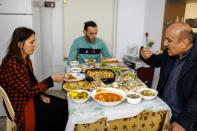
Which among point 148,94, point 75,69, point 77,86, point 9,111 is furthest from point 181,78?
point 9,111

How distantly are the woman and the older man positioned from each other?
0.95 metres

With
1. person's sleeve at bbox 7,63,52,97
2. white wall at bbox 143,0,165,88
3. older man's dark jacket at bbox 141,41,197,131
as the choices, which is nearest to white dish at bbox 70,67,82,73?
person's sleeve at bbox 7,63,52,97

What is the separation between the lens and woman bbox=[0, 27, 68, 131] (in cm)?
171

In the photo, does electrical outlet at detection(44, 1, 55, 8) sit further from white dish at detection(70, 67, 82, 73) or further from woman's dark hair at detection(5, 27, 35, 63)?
woman's dark hair at detection(5, 27, 35, 63)

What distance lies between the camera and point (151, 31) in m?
3.50

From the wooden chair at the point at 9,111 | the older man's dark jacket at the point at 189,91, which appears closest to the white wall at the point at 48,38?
the wooden chair at the point at 9,111

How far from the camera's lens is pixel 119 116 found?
1.49 m

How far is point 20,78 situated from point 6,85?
13 centimetres

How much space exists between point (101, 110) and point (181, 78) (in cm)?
66

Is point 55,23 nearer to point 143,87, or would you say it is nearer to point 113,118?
point 143,87

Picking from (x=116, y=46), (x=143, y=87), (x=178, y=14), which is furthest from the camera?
(x=116, y=46)

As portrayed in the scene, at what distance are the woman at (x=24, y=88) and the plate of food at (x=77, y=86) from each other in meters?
0.14

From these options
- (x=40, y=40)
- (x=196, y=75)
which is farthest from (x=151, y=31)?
(x=196, y=75)

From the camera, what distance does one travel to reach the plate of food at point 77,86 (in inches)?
71.6
